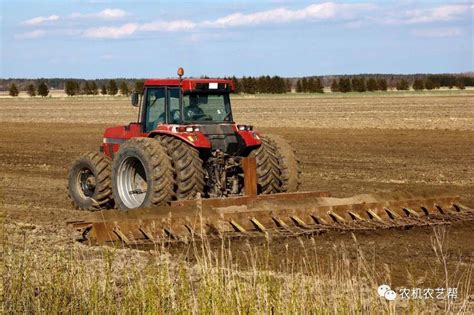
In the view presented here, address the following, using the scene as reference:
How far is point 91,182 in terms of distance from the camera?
12.9 m

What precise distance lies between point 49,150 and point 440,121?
59.6 ft

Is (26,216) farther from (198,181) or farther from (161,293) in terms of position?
(161,293)

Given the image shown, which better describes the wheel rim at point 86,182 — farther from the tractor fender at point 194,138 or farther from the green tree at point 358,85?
the green tree at point 358,85

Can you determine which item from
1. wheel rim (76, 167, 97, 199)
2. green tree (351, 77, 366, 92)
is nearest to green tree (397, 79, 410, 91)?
green tree (351, 77, 366, 92)

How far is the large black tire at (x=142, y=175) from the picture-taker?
1086cm

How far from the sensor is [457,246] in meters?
9.74

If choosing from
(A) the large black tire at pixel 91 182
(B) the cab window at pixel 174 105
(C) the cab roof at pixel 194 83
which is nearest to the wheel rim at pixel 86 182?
(A) the large black tire at pixel 91 182

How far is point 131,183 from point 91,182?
4.30 ft

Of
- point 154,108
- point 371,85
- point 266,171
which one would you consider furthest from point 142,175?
point 371,85

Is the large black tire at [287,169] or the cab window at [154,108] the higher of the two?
the cab window at [154,108]

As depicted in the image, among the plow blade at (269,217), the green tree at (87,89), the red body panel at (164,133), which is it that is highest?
the red body panel at (164,133)

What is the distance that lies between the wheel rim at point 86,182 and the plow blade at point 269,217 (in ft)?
9.31

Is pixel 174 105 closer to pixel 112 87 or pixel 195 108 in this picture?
pixel 195 108

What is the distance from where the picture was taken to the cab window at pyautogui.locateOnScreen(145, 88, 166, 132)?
39.1 ft
